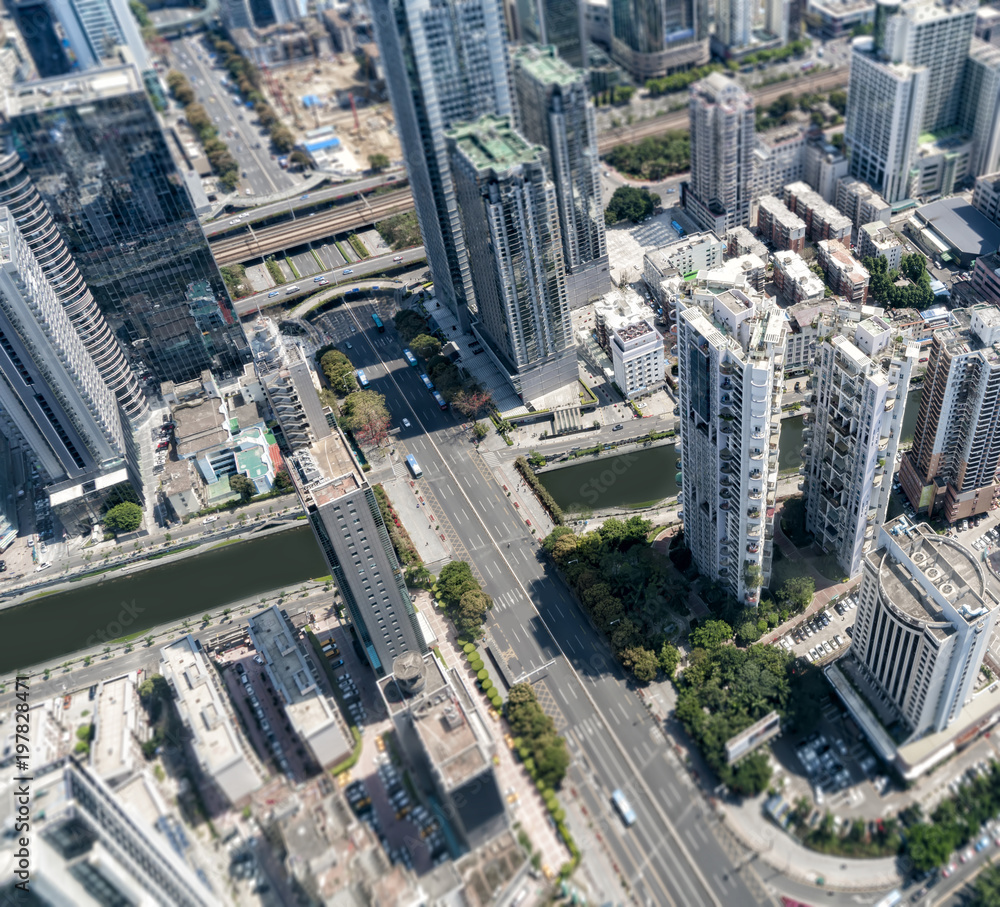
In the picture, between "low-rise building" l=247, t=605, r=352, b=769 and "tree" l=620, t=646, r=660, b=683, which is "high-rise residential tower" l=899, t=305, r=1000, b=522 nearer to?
"tree" l=620, t=646, r=660, b=683

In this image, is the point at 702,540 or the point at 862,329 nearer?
the point at 862,329

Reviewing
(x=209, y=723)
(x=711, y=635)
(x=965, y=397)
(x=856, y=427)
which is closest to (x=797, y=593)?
(x=711, y=635)

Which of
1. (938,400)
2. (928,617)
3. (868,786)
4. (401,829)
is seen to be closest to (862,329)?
(938,400)

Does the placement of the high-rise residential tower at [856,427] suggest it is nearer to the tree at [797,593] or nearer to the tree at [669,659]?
the tree at [797,593]

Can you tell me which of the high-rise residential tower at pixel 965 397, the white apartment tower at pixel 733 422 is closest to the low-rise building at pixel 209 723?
the white apartment tower at pixel 733 422

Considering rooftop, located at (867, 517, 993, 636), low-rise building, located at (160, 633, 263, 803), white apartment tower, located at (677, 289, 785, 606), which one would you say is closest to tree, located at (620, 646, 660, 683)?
white apartment tower, located at (677, 289, 785, 606)

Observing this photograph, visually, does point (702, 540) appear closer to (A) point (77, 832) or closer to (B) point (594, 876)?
(B) point (594, 876)

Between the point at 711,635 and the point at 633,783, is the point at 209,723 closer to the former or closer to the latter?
the point at 633,783
